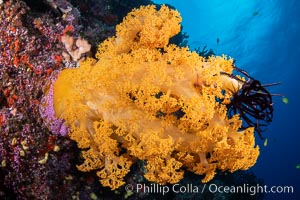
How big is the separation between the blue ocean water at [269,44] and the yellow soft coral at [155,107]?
39582 millimetres

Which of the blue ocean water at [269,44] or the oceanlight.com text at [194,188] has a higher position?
the blue ocean water at [269,44]

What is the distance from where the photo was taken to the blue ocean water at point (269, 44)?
139 ft

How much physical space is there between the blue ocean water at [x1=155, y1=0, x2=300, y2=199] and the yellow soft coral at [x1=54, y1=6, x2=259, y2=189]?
3958 cm

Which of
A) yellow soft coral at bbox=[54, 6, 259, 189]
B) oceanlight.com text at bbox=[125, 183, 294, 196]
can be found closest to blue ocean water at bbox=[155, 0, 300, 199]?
oceanlight.com text at bbox=[125, 183, 294, 196]

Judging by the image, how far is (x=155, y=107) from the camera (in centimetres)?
287

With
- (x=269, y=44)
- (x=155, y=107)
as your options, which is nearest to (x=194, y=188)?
(x=155, y=107)

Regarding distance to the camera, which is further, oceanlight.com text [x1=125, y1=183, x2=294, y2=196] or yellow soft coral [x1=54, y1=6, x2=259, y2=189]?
oceanlight.com text [x1=125, y1=183, x2=294, y2=196]

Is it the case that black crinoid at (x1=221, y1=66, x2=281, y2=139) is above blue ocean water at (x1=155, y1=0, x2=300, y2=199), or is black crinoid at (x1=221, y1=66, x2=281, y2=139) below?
below

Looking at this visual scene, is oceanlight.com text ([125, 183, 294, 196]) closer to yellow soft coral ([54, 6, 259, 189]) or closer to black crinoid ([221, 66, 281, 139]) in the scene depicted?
yellow soft coral ([54, 6, 259, 189])

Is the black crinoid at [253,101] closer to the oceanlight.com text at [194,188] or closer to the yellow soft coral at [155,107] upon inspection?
the yellow soft coral at [155,107]

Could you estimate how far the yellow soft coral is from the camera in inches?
111

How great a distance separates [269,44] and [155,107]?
49813 mm

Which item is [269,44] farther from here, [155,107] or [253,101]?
[155,107]

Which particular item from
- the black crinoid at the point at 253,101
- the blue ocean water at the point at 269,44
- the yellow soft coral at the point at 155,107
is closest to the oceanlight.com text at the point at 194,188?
the yellow soft coral at the point at 155,107
